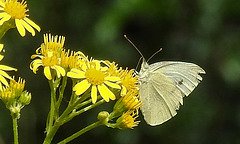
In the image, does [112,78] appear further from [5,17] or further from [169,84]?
[169,84]

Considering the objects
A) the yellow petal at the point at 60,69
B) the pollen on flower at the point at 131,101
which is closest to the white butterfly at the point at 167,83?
the pollen on flower at the point at 131,101

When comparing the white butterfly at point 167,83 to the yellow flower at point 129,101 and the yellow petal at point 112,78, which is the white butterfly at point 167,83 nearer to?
the yellow flower at point 129,101

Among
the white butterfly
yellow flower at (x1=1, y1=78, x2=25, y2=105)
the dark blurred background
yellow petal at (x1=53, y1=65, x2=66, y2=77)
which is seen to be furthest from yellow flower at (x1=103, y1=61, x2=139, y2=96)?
the dark blurred background

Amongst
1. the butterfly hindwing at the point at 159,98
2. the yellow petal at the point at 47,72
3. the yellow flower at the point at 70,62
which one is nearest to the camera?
the yellow petal at the point at 47,72

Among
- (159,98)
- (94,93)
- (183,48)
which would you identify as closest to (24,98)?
(94,93)

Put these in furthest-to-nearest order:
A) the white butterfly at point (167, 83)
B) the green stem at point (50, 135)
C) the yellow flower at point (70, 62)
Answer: the white butterfly at point (167, 83), the yellow flower at point (70, 62), the green stem at point (50, 135)

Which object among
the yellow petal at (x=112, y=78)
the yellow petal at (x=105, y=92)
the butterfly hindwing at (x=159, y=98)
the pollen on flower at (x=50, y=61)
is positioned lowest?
the butterfly hindwing at (x=159, y=98)

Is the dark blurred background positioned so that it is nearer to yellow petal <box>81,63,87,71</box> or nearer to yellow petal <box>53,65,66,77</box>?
yellow petal <box>81,63,87,71</box>
